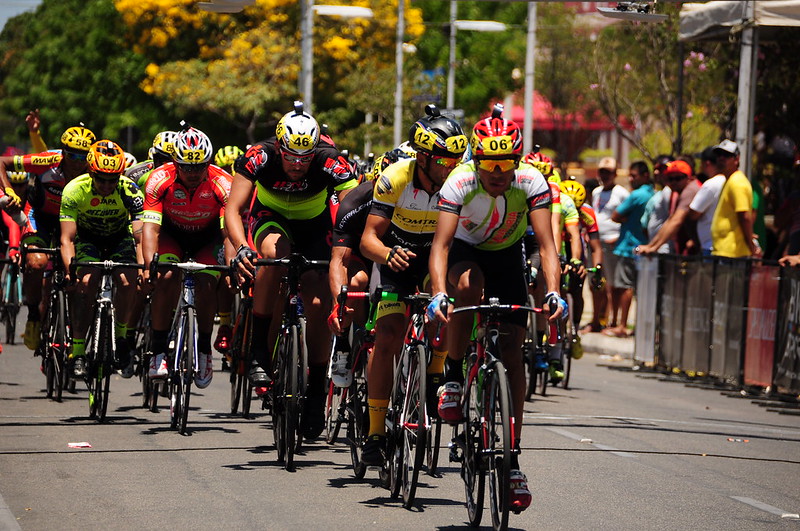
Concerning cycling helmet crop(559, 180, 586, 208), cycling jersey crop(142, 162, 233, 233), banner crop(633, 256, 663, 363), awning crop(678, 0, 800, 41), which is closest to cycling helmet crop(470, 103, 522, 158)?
cycling jersey crop(142, 162, 233, 233)

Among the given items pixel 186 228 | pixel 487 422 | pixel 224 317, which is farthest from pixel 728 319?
pixel 487 422

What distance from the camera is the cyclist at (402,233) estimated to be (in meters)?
8.65

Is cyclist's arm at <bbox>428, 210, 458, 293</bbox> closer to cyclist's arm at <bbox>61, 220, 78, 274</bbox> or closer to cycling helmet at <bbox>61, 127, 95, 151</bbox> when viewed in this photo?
cyclist's arm at <bbox>61, 220, 78, 274</bbox>

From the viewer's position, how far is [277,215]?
10.5 metres

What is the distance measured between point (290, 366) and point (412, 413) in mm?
1443

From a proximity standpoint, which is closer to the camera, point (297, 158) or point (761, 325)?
point (297, 158)

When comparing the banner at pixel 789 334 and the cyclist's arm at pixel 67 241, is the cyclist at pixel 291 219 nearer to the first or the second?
the cyclist's arm at pixel 67 241

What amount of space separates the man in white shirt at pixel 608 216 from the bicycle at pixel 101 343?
29.9ft

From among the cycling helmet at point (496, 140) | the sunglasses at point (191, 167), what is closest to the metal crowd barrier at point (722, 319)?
the sunglasses at point (191, 167)

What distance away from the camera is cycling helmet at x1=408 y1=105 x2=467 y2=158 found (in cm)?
865

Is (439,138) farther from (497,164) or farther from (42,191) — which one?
(42,191)

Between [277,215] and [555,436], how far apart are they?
105 inches

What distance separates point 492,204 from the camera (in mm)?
7980

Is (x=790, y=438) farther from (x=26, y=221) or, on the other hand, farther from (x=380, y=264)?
(x=26, y=221)
